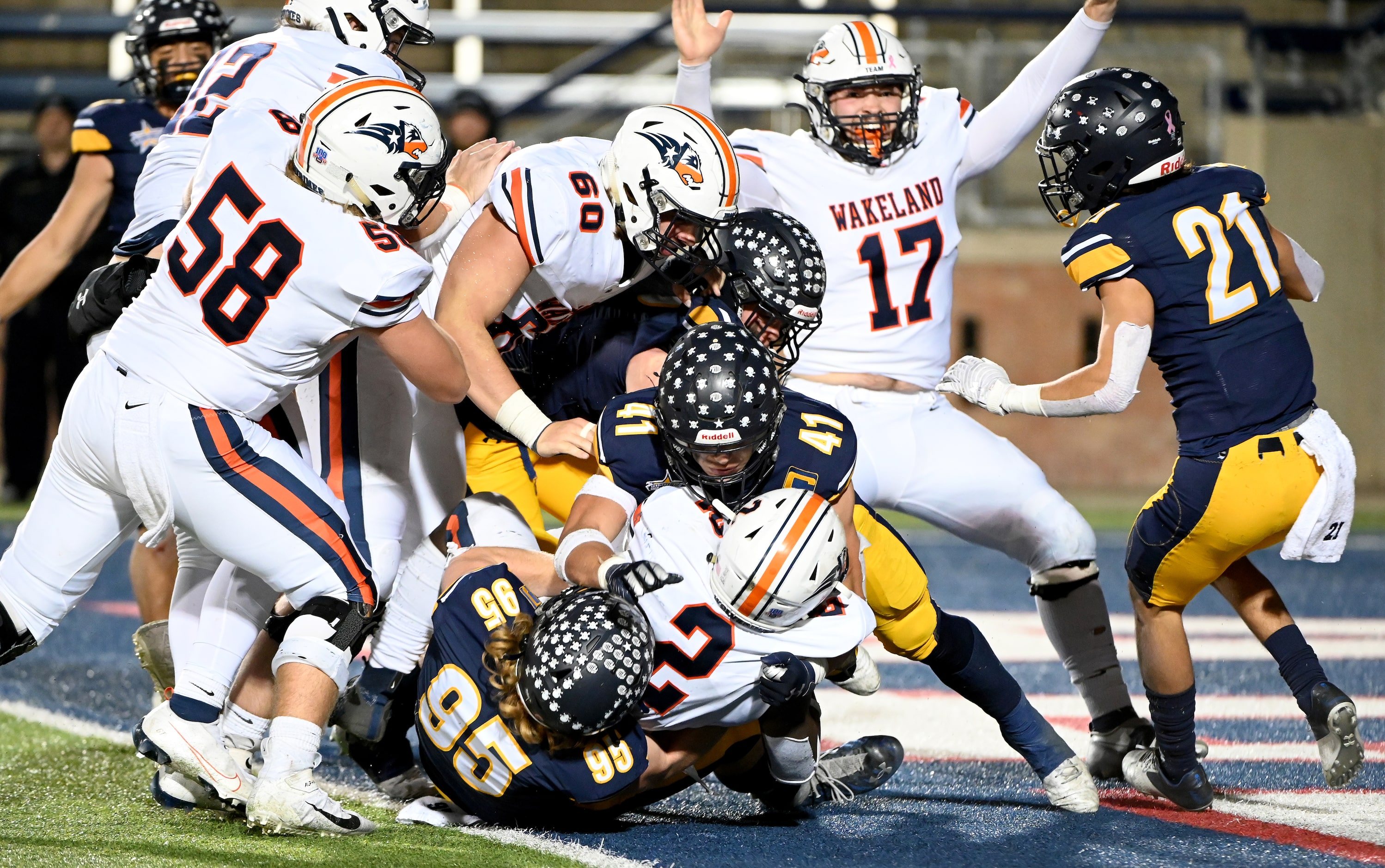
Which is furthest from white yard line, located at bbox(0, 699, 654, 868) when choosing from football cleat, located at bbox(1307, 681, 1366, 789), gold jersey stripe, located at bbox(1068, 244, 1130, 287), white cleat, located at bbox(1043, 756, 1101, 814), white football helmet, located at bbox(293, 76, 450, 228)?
gold jersey stripe, located at bbox(1068, 244, 1130, 287)

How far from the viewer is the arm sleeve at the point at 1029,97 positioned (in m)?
4.50

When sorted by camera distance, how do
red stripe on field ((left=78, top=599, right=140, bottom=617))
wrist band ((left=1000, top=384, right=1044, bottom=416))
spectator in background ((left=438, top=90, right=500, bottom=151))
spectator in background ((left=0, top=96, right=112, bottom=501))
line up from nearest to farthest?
wrist band ((left=1000, top=384, right=1044, bottom=416)) < red stripe on field ((left=78, top=599, right=140, bottom=617)) < spectator in background ((left=0, top=96, right=112, bottom=501)) < spectator in background ((left=438, top=90, right=500, bottom=151))

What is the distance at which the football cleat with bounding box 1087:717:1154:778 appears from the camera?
3.97m

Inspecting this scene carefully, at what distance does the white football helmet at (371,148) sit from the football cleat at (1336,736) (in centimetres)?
241

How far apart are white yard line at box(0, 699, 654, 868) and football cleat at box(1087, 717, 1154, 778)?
4.82ft

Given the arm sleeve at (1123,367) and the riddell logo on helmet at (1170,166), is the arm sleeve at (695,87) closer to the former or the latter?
the riddell logo on helmet at (1170,166)

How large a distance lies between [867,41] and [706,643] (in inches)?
80.6

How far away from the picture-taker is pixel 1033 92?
454cm

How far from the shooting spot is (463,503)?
13.1 feet

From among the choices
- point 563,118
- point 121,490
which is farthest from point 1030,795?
point 563,118

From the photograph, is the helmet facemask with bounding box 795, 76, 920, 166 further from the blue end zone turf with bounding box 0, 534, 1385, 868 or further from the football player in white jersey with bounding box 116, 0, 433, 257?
the blue end zone turf with bounding box 0, 534, 1385, 868

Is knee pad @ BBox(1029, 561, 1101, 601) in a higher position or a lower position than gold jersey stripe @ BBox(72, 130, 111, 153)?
lower

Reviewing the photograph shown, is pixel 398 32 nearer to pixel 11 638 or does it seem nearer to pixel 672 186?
pixel 672 186

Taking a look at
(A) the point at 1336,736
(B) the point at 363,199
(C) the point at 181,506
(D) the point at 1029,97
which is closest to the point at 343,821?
(C) the point at 181,506
